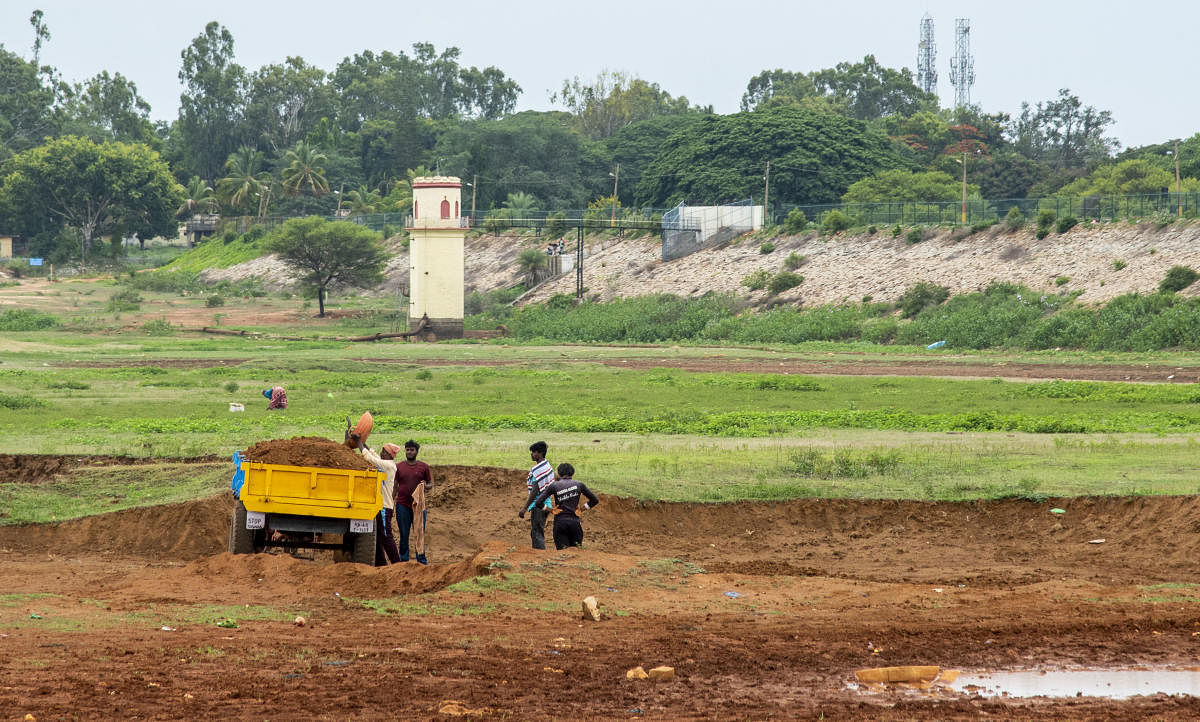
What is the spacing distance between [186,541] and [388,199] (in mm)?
104521

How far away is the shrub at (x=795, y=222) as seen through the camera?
78.8 meters

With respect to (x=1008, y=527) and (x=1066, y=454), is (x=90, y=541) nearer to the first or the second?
(x=1008, y=527)

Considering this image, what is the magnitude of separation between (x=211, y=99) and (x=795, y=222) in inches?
3000

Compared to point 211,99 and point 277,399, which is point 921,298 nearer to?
point 277,399

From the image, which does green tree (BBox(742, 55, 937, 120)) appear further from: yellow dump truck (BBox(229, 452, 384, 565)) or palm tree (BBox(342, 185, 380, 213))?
yellow dump truck (BBox(229, 452, 384, 565))

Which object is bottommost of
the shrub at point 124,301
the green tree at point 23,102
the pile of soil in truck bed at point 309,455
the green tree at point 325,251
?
the pile of soil in truck bed at point 309,455

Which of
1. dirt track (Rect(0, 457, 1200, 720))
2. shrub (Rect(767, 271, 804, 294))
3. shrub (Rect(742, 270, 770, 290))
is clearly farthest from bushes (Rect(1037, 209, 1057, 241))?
dirt track (Rect(0, 457, 1200, 720))

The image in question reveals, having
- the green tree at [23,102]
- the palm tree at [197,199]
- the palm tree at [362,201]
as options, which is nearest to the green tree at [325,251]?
the palm tree at [362,201]

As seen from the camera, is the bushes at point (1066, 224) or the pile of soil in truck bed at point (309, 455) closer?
the pile of soil in truck bed at point (309, 455)

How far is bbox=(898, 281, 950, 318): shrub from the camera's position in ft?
206

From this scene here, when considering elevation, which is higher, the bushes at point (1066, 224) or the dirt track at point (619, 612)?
the bushes at point (1066, 224)

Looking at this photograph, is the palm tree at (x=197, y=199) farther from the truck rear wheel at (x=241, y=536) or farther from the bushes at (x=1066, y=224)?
the truck rear wheel at (x=241, y=536)

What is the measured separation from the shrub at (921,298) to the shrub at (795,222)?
15.4 meters

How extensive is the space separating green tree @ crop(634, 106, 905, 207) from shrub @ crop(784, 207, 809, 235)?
11.0m
